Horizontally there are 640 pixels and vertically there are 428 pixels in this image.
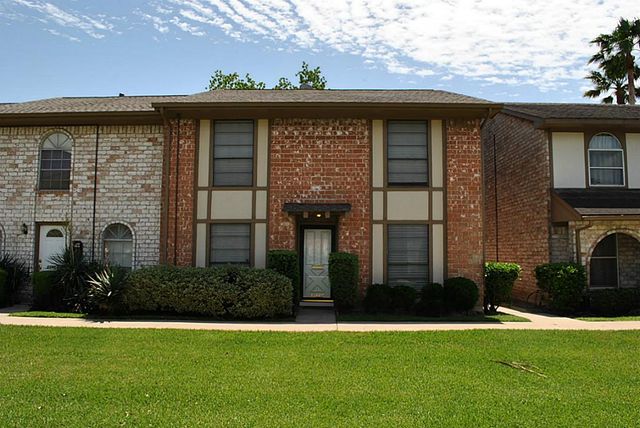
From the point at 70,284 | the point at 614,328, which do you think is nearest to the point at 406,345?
the point at 614,328

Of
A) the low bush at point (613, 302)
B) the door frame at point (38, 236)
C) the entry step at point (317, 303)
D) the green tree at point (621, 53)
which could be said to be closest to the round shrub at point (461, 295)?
the entry step at point (317, 303)

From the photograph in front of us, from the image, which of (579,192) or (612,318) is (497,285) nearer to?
(612,318)

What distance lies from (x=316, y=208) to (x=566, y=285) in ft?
21.5

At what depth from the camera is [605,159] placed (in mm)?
14461

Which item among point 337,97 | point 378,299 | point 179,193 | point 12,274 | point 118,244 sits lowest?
point 378,299

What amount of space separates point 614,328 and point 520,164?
6874 millimetres

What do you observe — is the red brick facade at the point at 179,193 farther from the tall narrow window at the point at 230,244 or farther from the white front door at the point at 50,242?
the white front door at the point at 50,242

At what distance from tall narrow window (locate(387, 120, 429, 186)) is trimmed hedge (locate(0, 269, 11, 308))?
9.87 m

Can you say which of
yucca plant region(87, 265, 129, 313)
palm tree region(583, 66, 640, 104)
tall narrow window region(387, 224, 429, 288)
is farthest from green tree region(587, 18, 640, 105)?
yucca plant region(87, 265, 129, 313)

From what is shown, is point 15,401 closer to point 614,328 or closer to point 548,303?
point 614,328

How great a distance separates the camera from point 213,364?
22.2 ft

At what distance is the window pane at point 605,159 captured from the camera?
567 inches

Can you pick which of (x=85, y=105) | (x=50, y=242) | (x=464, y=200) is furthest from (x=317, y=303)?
(x=85, y=105)

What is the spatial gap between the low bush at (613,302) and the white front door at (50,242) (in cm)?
1390
